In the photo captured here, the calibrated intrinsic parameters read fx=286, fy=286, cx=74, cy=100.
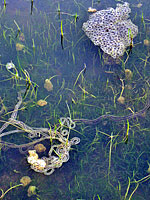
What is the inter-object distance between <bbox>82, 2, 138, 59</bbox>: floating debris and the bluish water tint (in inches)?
4.4

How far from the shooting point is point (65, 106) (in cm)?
337

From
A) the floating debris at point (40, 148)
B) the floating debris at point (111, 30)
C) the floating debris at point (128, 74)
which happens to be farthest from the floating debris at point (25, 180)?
the floating debris at point (111, 30)

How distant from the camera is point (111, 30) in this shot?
3.88m

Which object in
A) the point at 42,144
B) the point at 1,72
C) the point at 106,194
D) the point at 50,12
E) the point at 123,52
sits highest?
the point at 50,12

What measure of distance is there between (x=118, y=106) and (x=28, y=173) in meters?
1.27

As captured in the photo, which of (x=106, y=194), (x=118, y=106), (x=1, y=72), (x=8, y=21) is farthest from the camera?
(x=8, y=21)

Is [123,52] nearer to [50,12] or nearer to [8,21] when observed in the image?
[50,12]

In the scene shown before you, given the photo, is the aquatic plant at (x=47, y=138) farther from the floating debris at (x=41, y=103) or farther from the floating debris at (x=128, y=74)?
the floating debris at (x=128, y=74)

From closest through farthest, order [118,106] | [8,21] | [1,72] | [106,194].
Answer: [106,194]
[118,106]
[1,72]
[8,21]

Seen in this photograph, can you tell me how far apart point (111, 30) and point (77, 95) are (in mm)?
1092

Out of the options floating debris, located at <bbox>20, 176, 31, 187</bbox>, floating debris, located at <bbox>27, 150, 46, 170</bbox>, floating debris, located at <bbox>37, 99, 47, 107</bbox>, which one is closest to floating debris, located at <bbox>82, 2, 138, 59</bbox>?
floating debris, located at <bbox>37, 99, 47, 107</bbox>

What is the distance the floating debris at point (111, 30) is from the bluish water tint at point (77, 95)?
0.11 metres

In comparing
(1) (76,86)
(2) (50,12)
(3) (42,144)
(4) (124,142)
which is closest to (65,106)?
(1) (76,86)

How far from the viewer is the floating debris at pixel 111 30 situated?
3.75 metres
